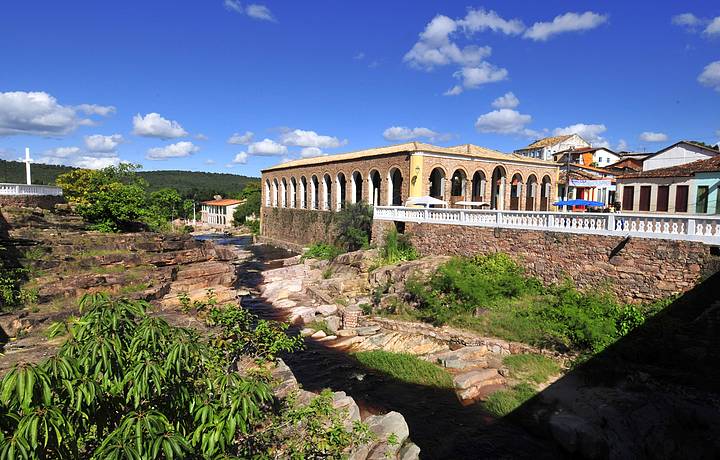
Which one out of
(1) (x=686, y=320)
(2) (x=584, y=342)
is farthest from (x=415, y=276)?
(1) (x=686, y=320)

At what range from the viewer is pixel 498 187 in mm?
32844

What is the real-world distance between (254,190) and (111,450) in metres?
78.0

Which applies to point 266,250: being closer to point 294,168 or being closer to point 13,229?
point 294,168

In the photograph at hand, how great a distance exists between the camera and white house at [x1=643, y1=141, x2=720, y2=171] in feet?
84.8

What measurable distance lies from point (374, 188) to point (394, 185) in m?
1.62

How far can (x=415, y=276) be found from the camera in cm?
1892

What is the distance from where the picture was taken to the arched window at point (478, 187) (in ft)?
102

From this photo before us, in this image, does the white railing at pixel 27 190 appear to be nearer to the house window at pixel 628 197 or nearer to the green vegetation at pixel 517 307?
the green vegetation at pixel 517 307

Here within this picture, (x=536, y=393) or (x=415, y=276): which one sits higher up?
(x=415, y=276)

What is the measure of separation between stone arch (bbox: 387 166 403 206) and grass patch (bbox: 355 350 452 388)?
15.6 metres

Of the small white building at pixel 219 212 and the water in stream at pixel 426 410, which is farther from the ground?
the small white building at pixel 219 212

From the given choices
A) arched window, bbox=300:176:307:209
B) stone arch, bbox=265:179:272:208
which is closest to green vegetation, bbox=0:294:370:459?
arched window, bbox=300:176:307:209

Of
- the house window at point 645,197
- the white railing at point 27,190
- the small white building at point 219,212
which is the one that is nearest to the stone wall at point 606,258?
the house window at point 645,197

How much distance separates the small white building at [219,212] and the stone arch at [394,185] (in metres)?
45.4
